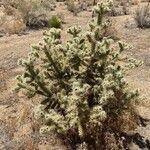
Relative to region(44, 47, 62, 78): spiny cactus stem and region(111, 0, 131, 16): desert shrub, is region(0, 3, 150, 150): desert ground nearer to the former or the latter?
region(44, 47, 62, 78): spiny cactus stem

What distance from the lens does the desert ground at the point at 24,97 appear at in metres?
7.17

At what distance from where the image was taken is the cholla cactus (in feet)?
21.8

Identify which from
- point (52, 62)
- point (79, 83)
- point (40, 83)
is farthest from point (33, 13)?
point (79, 83)

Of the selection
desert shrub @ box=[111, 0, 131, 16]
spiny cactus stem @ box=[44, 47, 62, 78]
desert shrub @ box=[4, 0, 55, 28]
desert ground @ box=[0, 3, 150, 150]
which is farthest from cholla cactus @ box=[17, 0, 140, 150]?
desert shrub @ box=[111, 0, 131, 16]

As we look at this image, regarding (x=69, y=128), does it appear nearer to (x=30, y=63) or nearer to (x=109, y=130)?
(x=109, y=130)

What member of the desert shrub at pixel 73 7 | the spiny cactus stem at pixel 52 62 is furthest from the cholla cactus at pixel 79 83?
the desert shrub at pixel 73 7

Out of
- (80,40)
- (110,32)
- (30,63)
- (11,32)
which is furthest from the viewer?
(11,32)

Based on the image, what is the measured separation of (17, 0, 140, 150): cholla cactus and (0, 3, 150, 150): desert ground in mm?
475

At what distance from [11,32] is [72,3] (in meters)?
3.72

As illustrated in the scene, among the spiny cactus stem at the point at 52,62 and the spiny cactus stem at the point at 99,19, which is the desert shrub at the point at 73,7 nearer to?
the spiny cactus stem at the point at 99,19

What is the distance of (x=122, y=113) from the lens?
23.8 feet

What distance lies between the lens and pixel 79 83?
6832 mm

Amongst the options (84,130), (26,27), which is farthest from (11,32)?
(84,130)

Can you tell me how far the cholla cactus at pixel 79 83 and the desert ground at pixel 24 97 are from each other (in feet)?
1.56
